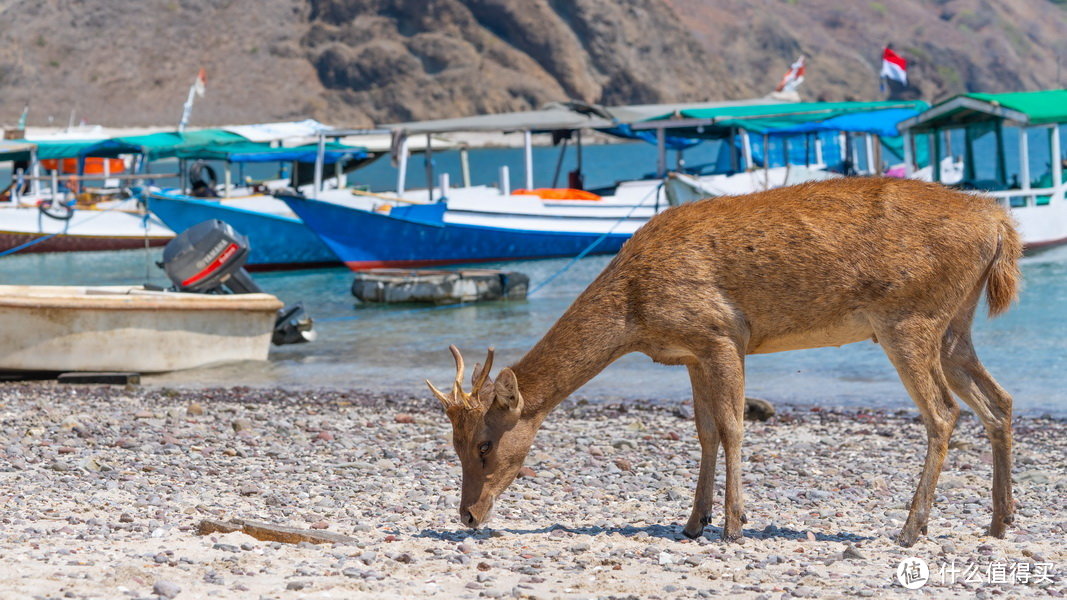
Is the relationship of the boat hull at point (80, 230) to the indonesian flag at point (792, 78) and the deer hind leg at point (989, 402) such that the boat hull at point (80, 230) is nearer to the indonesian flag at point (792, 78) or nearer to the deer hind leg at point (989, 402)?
the indonesian flag at point (792, 78)

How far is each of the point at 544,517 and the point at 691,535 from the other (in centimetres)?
106

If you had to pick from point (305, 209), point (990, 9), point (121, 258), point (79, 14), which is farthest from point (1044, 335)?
point (990, 9)

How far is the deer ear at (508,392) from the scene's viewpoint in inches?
264

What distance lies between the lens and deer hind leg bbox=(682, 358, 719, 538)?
722cm

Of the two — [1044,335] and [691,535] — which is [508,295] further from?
[691,535]

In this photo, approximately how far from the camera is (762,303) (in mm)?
6867

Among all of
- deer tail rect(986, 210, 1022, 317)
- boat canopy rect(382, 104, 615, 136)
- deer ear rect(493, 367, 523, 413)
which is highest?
boat canopy rect(382, 104, 615, 136)

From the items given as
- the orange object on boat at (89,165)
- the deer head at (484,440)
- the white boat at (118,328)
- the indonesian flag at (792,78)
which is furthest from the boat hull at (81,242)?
the deer head at (484,440)

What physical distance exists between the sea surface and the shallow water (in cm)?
2

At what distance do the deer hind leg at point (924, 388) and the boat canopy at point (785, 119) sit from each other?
25788 mm

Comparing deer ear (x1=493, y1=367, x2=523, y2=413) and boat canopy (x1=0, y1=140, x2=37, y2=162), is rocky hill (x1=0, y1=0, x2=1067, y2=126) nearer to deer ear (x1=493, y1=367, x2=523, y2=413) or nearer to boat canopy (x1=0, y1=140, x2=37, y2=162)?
boat canopy (x1=0, y1=140, x2=37, y2=162)

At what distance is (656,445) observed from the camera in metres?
10.8

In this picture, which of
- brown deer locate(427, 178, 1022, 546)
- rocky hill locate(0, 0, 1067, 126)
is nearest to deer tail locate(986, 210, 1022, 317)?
brown deer locate(427, 178, 1022, 546)

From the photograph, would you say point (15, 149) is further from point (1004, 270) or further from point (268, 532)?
point (1004, 270)
